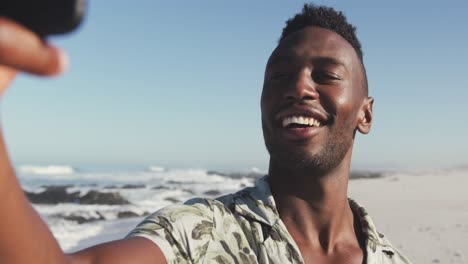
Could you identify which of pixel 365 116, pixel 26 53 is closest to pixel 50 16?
pixel 26 53

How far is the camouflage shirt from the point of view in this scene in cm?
233

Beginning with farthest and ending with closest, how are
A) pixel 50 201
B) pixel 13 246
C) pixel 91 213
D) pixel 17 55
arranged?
pixel 50 201
pixel 91 213
pixel 13 246
pixel 17 55

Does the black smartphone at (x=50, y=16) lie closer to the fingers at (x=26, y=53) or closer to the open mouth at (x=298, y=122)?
the fingers at (x=26, y=53)

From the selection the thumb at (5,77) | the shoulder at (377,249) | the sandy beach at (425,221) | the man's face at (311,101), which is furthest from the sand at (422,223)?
the thumb at (5,77)

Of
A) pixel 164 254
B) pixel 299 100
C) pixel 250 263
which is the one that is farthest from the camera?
pixel 299 100

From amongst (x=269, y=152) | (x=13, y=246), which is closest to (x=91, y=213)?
(x=269, y=152)

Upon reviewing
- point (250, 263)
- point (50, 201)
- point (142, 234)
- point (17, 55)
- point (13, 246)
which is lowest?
point (50, 201)

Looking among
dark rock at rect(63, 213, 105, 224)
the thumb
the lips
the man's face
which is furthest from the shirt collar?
dark rock at rect(63, 213, 105, 224)

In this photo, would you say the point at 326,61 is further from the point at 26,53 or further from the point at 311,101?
the point at 26,53

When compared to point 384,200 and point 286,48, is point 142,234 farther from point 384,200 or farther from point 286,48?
point 384,200

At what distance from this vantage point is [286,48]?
10.5ft

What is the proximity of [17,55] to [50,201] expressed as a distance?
20.6m

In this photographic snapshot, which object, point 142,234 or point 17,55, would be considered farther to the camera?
point 142,234

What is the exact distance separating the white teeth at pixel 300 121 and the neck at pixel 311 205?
0.97 feet
